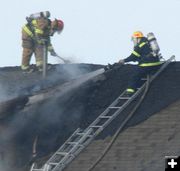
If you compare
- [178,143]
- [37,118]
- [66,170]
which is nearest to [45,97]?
[37,118]

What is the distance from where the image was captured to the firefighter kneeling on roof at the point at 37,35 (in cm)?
1366

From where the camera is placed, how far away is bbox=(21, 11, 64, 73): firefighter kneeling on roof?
1366cm

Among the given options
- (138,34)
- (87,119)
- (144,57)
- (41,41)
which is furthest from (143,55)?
(41,41)

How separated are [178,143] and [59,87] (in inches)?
132

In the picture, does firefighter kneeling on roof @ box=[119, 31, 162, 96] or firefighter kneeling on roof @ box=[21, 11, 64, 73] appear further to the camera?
firefighter kneeling on roof @ box=[21, 11, 64, 73]

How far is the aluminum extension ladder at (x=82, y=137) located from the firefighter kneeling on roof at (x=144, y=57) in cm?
21

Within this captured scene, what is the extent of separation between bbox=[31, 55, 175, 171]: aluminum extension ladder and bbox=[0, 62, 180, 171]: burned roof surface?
6.0 inches

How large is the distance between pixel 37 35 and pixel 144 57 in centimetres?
381

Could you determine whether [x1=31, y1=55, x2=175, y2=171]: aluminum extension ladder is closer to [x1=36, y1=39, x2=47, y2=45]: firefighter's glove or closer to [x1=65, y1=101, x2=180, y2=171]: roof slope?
[x1=65, y1=101, x2=180, y2=171]: roof slope

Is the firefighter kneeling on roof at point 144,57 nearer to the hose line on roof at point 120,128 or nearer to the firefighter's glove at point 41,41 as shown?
the hose line on roof at point 120,128

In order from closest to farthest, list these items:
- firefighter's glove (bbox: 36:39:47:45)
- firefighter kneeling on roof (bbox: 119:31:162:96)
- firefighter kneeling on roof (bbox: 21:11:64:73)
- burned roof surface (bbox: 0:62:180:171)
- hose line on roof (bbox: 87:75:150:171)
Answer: hose line on roof (bbox: 87:75:150:171)
burned roof surface (bbox: 0:62:180:171)
firefighter kneeling on roof (bbox: 119:31:162:96)
firefighter's glove (bbox: 36:39:47:45)
firefighter kneeling on roof (bbox: 21:11:64:73)

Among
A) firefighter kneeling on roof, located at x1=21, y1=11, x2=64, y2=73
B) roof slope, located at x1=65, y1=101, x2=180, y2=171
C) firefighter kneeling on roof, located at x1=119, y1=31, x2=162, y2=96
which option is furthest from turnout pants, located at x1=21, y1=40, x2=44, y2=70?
roof slope, located at x1=65, y1=101, x2=180, y2=171

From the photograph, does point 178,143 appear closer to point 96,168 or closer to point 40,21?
point 96,168

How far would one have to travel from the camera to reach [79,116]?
36.6ft
